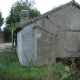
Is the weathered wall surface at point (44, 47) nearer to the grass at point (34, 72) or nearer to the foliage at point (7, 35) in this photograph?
the grass at point (34, 72)

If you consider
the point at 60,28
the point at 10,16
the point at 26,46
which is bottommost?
the point at 26,46

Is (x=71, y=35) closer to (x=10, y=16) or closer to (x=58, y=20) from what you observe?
(x=58, y=20)

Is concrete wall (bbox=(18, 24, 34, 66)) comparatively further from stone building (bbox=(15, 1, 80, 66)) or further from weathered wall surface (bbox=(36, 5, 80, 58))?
weathered wall surface (bbox=(36, 5, 80, 58))

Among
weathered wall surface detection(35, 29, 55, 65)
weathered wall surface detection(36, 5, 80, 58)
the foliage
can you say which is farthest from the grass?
the foliage

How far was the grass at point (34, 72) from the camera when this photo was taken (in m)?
7.49

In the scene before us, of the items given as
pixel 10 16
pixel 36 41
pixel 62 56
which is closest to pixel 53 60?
pixel 62 56

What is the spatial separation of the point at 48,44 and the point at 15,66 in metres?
2.78

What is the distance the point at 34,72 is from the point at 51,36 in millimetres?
7607

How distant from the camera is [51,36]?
16656 millimetres

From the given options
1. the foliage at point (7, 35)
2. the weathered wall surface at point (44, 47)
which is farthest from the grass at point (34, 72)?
the foliage at point (7, 35)

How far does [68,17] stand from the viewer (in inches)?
677

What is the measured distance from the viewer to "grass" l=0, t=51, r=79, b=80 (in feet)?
24.6

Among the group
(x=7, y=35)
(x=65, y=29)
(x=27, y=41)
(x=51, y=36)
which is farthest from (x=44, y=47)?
(x=7, y=35)

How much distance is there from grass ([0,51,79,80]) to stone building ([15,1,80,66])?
4.26ft
